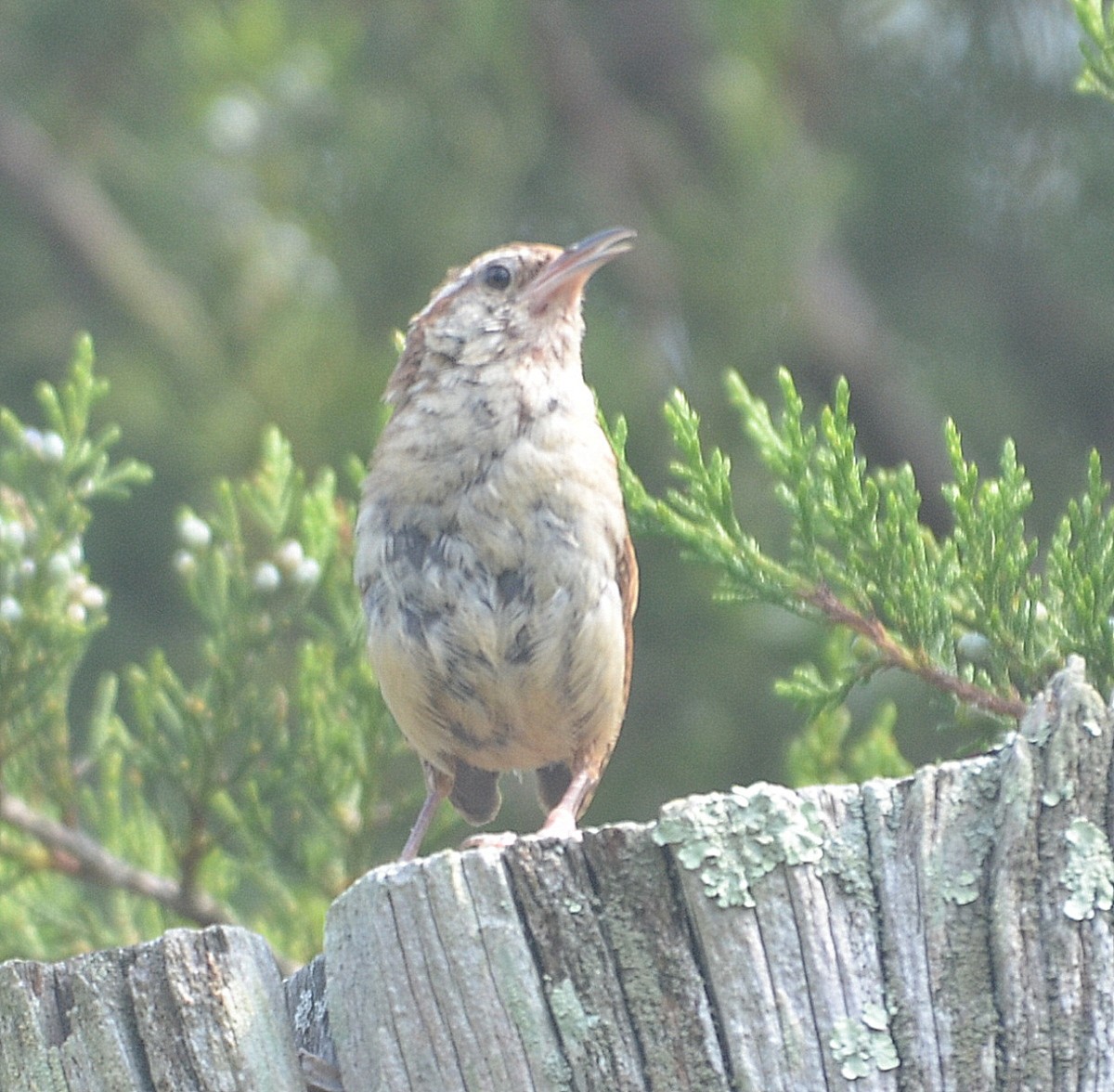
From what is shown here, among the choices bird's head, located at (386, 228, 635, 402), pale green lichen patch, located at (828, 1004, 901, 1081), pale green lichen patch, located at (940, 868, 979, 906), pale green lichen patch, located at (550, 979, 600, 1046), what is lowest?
pale green lichen patch, located at (828, 1004, 901, 1081)

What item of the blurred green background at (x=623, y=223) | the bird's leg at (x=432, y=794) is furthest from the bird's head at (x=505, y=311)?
the blurred green background at (x=623, y=223)

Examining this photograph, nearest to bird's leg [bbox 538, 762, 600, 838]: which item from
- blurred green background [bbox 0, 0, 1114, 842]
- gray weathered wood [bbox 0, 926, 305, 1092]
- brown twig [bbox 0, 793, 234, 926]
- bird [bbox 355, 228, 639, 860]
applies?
bird [bbox 355, 228, 639, 860]

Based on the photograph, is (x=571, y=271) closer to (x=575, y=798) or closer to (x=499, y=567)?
(x=499, y=567)

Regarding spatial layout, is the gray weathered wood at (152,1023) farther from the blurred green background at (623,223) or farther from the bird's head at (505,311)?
the blurred green background at (623,223)

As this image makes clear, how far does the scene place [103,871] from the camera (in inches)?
178

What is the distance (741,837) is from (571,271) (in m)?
2.23

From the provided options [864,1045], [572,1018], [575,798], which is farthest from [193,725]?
[864,1045]

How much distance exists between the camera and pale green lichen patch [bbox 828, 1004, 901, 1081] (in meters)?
2.41

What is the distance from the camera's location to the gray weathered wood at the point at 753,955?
2424 millimetres

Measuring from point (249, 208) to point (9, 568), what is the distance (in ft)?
14.0

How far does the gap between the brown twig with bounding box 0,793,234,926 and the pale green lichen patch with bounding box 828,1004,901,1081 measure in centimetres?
237

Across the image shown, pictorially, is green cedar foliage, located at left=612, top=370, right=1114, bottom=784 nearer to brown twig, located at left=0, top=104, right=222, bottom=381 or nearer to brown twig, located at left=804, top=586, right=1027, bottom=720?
brown twig, located at left=804, top=586, right=1027, bottom=720

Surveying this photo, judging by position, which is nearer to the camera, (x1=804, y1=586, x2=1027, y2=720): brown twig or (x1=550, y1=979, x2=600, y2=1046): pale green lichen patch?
(x1=550, y1=979, x2=600, y2=1046): pale green lichen patch

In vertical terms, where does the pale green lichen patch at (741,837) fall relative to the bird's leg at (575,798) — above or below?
below
